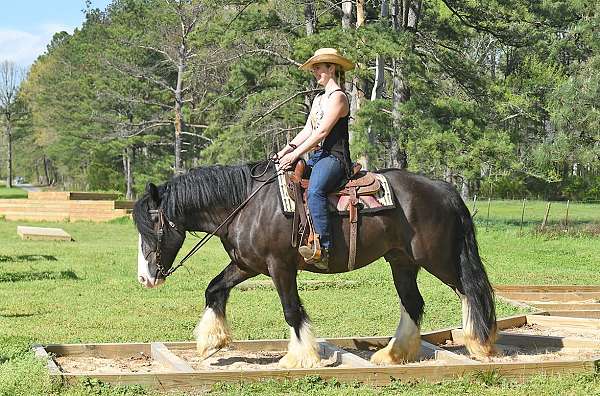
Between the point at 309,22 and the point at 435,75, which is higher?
the point at 309,22

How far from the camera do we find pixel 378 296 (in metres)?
13.4

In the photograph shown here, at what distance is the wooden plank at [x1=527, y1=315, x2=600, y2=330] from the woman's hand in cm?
426

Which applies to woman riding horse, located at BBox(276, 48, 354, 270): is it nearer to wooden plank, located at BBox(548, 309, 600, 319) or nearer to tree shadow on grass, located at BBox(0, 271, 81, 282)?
wooden plank, located at BBox(548, 309, 600, 319)

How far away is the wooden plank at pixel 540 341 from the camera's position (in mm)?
8812

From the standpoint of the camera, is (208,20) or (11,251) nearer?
(11,251)

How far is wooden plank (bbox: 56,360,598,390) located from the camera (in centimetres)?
669

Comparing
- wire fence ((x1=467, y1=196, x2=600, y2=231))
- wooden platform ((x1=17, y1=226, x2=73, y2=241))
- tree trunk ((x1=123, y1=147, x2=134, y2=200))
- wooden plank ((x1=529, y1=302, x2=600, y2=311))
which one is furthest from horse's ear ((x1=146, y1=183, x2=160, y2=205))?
tree trunk ((x1=123, y1=147, x2=134, y2=200))

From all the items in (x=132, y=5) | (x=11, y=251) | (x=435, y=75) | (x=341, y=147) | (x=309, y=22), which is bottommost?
(x=11, y=251)

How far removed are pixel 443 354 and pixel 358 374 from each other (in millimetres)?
1326

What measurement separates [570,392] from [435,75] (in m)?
21.0

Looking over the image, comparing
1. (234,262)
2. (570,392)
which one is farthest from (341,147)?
(570,392)

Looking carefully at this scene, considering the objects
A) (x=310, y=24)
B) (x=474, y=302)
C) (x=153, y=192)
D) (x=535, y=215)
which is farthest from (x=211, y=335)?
(x=535, y=215)

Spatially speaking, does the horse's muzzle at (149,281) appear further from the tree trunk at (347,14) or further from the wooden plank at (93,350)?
the tree trunk at (347,14)

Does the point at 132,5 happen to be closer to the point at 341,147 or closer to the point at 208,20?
the point at 208,20
